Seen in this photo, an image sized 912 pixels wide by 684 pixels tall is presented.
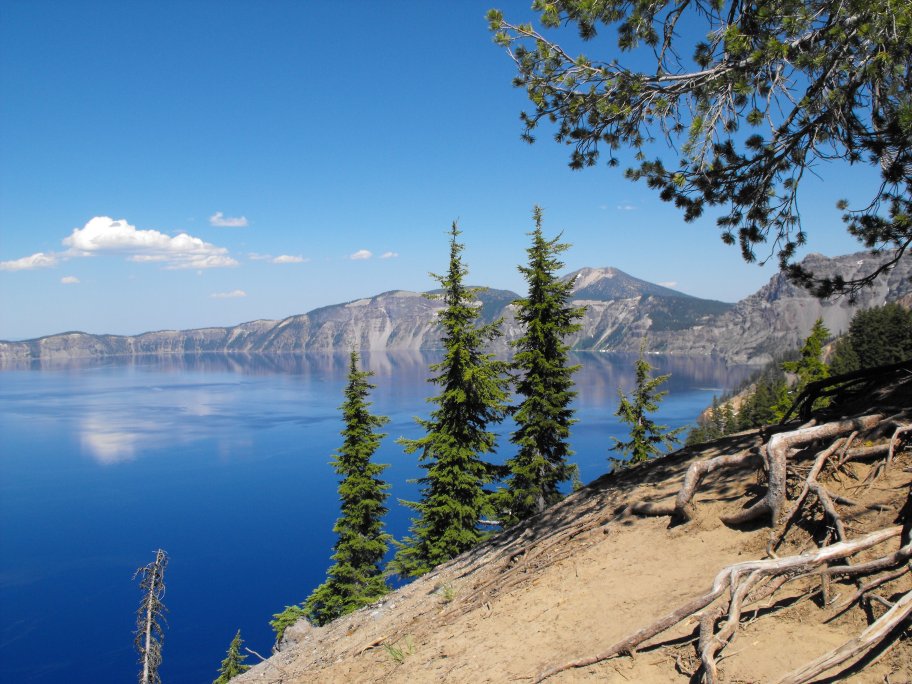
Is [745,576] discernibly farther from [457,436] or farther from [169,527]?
[169,527]

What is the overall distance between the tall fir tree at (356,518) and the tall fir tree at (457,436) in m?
4.40

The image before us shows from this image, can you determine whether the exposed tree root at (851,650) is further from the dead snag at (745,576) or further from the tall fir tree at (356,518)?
the tall fir tree at (356,518)

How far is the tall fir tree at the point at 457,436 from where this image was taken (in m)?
19.0

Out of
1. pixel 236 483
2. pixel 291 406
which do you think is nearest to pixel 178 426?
pixel 291 406

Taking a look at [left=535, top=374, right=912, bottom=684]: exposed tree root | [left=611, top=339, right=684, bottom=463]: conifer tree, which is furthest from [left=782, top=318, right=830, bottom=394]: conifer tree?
[left=535, top=374, right=912, bottom=684]: exposed tree root

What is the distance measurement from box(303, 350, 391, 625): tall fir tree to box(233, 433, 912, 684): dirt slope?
15.0 m

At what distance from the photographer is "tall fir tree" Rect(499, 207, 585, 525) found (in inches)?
756

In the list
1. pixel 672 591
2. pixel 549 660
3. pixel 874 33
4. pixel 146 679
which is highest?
pixel 874 33

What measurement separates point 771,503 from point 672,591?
130 centimetres

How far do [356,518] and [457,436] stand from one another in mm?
7802

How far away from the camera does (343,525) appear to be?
24.0 m

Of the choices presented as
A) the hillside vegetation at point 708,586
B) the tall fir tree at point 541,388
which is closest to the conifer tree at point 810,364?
the tall fir tree at point 541,388

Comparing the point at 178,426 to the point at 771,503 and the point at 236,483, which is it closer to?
the point at 236,483

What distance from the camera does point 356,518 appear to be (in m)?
24.0
